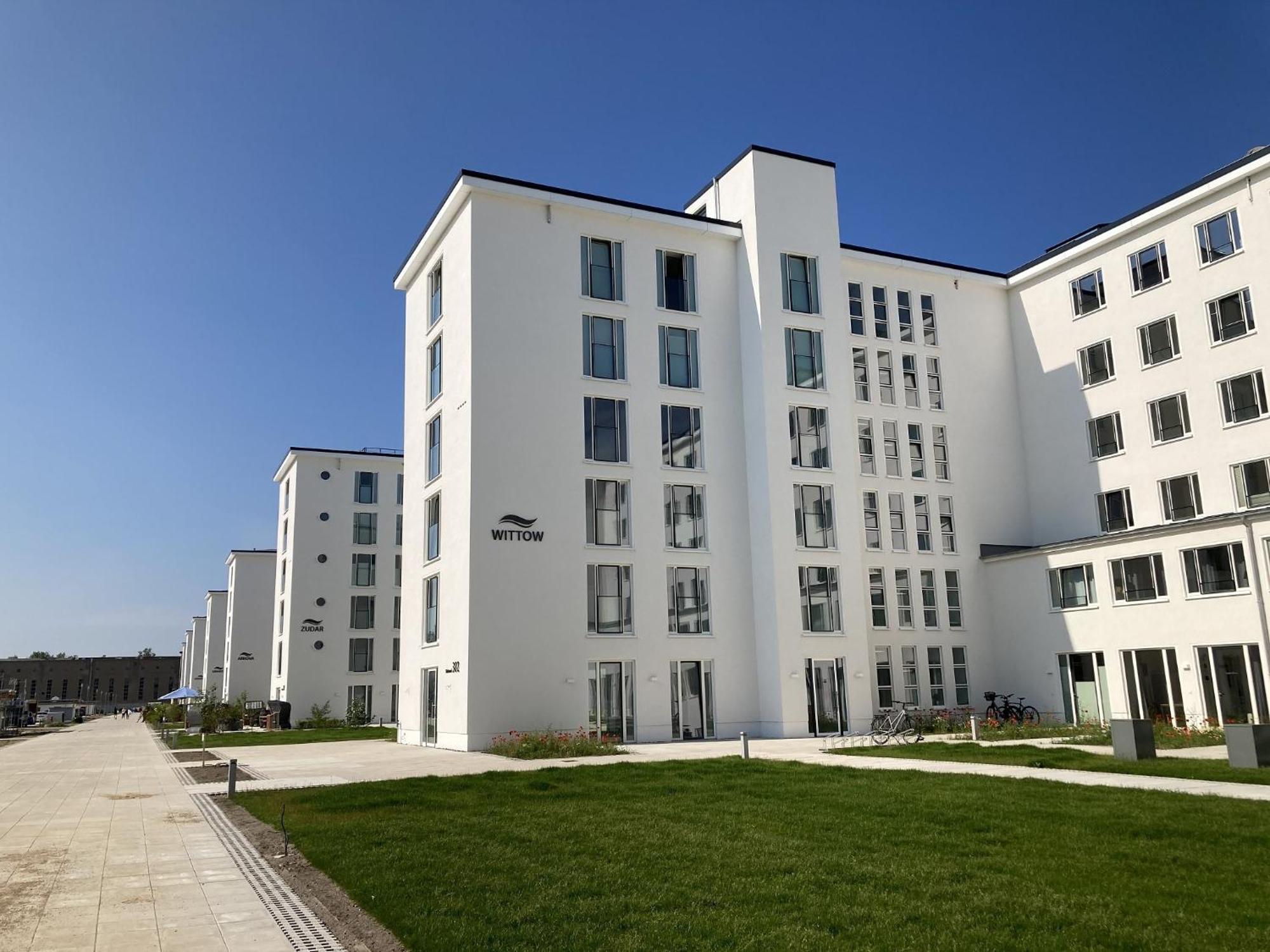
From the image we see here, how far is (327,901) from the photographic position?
817 centimetres

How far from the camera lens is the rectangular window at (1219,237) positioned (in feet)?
94.9

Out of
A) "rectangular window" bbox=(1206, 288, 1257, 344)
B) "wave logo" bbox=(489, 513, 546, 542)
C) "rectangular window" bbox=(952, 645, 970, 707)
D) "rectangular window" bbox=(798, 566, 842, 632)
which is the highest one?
"rectangular window" bbox=(1206, 288, 1257, 344)

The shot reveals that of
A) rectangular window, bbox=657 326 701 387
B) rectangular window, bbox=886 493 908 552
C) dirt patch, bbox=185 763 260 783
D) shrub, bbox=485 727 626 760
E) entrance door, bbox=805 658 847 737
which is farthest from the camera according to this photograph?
rectangular window, bbox=886 493 908 552

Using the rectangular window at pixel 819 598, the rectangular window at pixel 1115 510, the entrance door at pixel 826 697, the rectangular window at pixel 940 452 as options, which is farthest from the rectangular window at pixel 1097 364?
the entrance door at pixel 826 697

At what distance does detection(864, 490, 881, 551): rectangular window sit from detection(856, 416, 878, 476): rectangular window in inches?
31.0

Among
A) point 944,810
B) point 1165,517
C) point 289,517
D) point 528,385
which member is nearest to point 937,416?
point 1165,517

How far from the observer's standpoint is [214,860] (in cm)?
1027

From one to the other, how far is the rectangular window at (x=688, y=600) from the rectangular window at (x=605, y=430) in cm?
383

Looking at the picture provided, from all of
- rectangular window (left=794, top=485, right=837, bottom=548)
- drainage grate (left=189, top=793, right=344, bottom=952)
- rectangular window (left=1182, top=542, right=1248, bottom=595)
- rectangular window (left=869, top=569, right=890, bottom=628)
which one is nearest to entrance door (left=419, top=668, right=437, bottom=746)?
rectangular window (left=794, top=485, right=837, bottom=548)

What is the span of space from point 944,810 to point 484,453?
18110 mm

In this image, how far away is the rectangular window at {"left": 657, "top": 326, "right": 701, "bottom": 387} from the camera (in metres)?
30.8

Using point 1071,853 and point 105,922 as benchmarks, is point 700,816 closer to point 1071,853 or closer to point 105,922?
point 1071,853

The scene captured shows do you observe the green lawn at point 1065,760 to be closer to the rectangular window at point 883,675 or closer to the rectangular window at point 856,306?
the rectangular window at point 883,675

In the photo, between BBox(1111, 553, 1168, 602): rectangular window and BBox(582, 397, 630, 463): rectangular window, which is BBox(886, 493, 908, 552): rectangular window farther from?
BBox(582, 397, 630, 463): rectangular window
